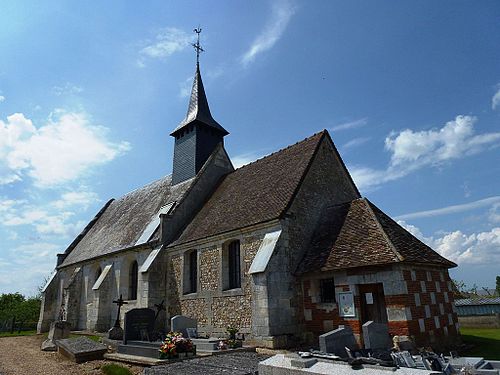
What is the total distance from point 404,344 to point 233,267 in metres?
7.96

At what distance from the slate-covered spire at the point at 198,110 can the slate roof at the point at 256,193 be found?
461cm

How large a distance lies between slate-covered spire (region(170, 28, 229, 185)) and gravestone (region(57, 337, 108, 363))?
A: 10.7 m

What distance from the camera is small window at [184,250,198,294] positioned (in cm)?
1603

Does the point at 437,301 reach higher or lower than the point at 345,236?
lower

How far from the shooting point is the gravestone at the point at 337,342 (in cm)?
682

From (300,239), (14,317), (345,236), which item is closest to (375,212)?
(345,236)

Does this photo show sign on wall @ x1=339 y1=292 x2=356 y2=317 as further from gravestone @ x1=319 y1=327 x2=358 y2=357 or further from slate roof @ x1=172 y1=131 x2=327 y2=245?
gravestone @ x1=319 y1=327 x2=358 y2=357

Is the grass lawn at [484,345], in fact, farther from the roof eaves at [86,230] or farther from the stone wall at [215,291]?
the roof eaves at [86,230]

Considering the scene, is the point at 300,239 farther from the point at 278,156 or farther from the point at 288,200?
the point at 278,156

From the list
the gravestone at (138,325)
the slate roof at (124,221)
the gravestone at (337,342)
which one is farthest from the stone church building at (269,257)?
the gravestone at (337,342)

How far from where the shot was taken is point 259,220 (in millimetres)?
13180

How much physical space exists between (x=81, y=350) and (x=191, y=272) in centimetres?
568

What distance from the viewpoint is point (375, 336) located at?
301 inches

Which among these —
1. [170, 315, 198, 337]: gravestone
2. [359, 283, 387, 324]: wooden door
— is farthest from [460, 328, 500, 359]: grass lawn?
[170, 315, 198, 337]: gravestone
